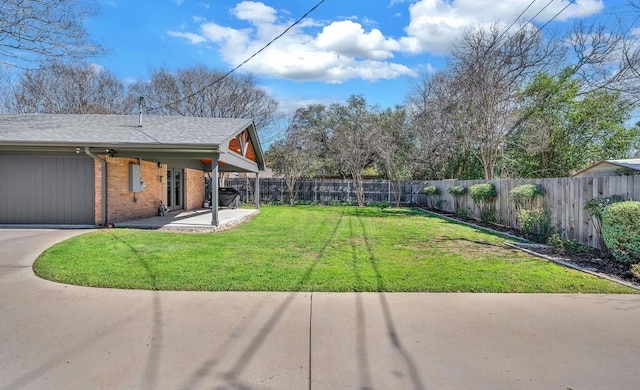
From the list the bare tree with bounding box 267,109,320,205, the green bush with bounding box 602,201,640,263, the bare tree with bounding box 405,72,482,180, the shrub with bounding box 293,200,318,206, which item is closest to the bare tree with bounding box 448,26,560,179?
the bare tree with bounding box 405,72,482,180

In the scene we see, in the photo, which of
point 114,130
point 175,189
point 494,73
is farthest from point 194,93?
point 494,73

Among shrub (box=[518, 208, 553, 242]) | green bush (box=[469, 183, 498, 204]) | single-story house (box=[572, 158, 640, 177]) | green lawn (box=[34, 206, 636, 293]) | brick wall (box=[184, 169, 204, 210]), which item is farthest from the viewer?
brick wall (box=[184, 169, 204, 210])

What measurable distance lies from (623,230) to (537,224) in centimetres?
338

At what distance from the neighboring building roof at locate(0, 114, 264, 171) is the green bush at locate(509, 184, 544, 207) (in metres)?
7.65

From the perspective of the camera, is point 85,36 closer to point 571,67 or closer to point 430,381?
point 430,381

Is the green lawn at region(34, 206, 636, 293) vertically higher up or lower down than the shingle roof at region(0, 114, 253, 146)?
lower down

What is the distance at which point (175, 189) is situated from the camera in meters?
15.1

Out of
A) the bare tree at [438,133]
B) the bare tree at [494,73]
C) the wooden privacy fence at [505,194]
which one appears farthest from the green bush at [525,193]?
the bare tree at [438,133]

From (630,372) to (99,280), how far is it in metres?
5.52

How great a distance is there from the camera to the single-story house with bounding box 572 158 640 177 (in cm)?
1005

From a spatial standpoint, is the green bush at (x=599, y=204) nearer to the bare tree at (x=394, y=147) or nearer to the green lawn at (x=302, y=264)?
the green lawn at (x=302, y=264)

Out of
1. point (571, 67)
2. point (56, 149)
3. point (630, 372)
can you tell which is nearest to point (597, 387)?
point (630, 372)

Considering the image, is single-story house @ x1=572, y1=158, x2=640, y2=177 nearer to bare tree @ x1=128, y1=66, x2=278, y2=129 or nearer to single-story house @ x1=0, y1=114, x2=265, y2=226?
single-story house @ x1=0, y1=114, x2=265, y2=226

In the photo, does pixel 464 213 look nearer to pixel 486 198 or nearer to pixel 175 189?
pixel 486 198
